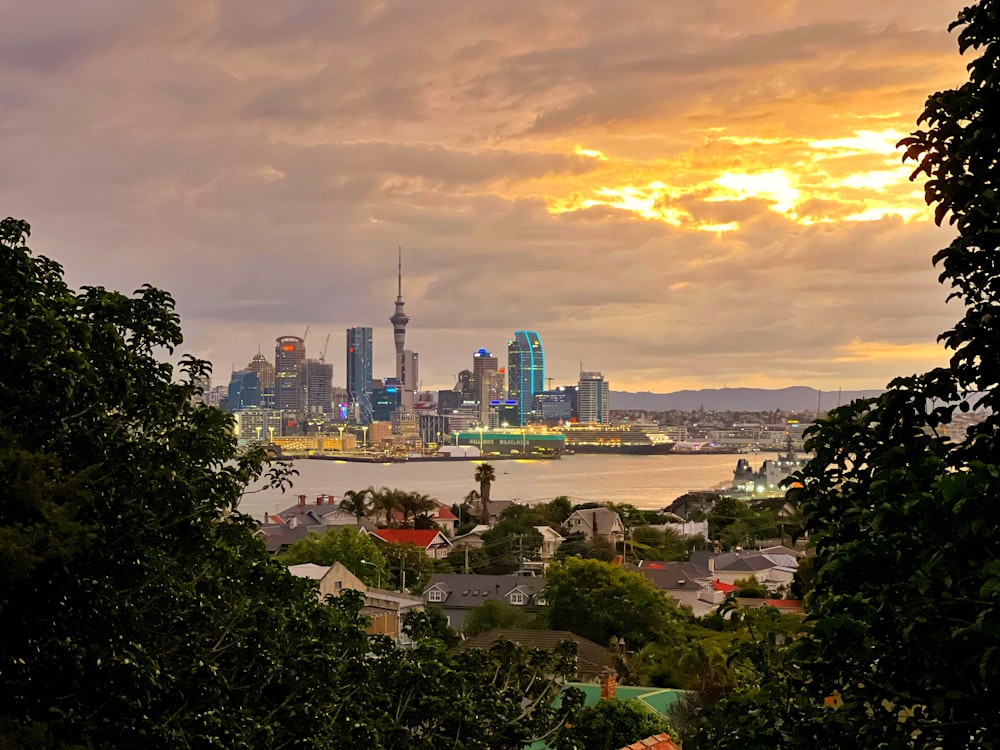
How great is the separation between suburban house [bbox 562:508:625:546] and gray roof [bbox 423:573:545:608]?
67.7ft

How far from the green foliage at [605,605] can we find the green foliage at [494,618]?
1346 mm

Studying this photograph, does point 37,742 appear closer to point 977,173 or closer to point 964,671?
point 964,671

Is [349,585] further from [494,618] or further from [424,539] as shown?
[424,539]

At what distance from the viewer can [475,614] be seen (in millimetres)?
34625

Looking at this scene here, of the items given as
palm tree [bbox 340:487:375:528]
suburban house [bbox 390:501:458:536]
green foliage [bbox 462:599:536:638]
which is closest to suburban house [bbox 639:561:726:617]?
green foliage [bbox 462:599:536:638]

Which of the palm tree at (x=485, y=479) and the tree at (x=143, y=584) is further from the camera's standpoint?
the palm tree at (x=485, y=479)

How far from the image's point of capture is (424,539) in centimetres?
5456

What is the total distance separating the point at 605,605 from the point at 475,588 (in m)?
8.45

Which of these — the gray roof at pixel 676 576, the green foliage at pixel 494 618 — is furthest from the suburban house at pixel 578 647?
A: the gray roof at pixel 676 576

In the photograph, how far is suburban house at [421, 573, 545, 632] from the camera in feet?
124

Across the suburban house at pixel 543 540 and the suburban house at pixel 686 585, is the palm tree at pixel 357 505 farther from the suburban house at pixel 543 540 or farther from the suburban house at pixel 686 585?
the suburban house at pixel 686 585

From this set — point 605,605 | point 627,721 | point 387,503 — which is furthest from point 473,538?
point 627,721

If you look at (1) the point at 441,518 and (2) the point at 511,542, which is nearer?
(2) the point at 511,542

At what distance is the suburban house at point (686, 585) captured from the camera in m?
40.0
